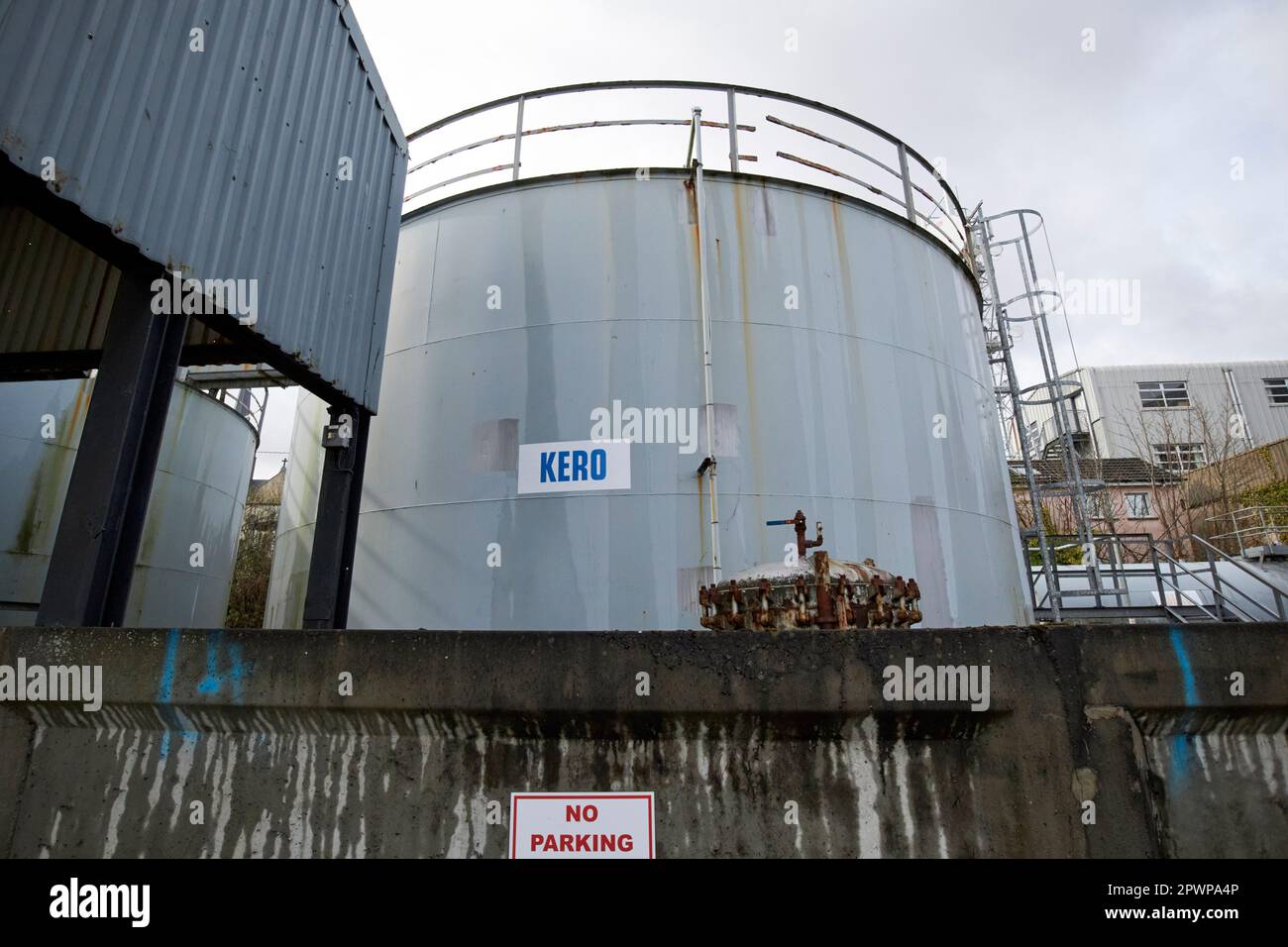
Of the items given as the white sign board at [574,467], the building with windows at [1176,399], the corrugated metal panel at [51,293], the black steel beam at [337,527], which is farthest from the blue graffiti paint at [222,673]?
the building with windows at [1176,399]

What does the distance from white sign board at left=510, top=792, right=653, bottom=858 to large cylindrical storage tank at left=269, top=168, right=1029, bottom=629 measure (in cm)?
394

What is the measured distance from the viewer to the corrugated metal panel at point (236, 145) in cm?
387

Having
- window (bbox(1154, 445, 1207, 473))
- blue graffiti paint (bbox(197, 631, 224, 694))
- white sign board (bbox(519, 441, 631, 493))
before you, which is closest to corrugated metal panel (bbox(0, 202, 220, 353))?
white sign board (bbox(519, 441, 631, 493))

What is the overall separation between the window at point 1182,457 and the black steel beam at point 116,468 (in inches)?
1303

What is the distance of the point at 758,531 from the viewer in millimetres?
6969

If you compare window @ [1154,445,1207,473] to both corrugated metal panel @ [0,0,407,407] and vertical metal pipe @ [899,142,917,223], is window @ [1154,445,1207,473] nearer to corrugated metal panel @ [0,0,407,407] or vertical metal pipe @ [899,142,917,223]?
vertical metal pipe @ [899,142,917,223]

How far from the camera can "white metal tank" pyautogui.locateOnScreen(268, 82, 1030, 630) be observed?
703 cm

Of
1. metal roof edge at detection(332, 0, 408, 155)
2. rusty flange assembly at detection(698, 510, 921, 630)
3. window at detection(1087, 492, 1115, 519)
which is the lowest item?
rusty flange assembly at detection(698, 510, 921, 630)

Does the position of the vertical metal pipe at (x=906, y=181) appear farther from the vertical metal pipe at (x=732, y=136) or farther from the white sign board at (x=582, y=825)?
the white sign board at (x=582, y=825)

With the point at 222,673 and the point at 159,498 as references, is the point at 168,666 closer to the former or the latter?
the point at 222,673

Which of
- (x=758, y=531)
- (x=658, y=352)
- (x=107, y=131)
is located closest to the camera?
(x=107, y=131)
